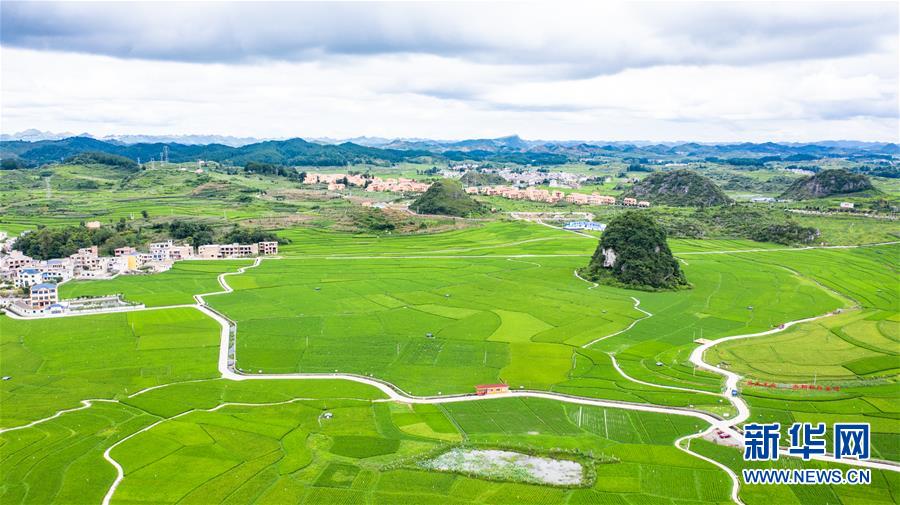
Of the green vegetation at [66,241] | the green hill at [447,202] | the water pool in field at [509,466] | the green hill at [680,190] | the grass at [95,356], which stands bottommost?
the grass at [95,356]

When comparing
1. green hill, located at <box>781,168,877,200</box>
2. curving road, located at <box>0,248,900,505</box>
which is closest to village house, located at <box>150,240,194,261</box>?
curving road, located at <box>0,248,900,505</box>

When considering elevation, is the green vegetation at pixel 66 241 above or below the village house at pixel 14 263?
above

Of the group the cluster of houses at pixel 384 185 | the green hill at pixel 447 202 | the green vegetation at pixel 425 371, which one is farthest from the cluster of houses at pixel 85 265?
the cluster of houses at pixel 384 185

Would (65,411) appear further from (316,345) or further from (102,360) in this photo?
(316,345)

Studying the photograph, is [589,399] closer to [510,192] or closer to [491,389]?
[491,389]

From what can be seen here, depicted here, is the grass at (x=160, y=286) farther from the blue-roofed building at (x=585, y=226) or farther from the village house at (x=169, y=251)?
the blue-roofed building at (x=585, y=226)

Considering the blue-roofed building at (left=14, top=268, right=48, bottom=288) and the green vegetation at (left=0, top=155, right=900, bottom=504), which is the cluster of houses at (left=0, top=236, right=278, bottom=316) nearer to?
the blue-roofed building at (left=14, top=268, right=48, bottom=288)
